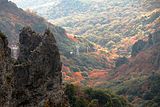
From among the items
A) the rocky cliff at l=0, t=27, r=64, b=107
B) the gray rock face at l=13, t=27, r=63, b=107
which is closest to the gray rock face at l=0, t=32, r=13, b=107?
the rocky cliff at l=0, t=27, r=64, b=107

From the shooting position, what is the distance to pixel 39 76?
4028 cm

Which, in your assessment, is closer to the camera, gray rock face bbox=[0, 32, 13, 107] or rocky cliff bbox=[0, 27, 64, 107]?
gray rock face bbox=[0, 32, 13, 107]

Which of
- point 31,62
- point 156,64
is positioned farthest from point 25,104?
point 156,64

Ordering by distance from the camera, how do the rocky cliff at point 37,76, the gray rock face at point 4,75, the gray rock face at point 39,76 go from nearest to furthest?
1. the gray rock face at point 4,75
2. the rocky cliff at point 37,76
3. the gray rock face at point 39,76

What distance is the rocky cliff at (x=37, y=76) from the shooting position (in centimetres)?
3778

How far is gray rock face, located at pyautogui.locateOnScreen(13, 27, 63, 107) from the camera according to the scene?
38094mm

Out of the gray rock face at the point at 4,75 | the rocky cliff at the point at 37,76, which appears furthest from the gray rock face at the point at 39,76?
the gray rock face at the point at 4,75

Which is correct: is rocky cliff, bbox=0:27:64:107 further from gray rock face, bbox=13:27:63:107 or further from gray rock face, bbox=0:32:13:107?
gray rock face, bbox=0:32:13:107

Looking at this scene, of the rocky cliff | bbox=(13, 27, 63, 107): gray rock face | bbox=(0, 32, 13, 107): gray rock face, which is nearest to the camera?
bbox=(0, 32, 13, 107): gray rock face

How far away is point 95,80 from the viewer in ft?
639

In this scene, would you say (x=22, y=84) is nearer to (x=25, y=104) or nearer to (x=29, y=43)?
(x=25, y=104)

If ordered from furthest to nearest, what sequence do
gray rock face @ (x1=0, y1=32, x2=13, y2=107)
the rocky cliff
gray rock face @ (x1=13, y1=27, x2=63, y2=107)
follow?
gray rock face @ (x1=13, y1=27, x2=63, y2=107)
the rocky cliff
gray rock face @ (x1=0, y1=32, x2=13, y2=107)

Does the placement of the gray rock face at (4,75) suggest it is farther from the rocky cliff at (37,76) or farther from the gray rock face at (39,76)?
the gray rock face at (39,76)

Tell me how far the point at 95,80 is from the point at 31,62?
508 ft
